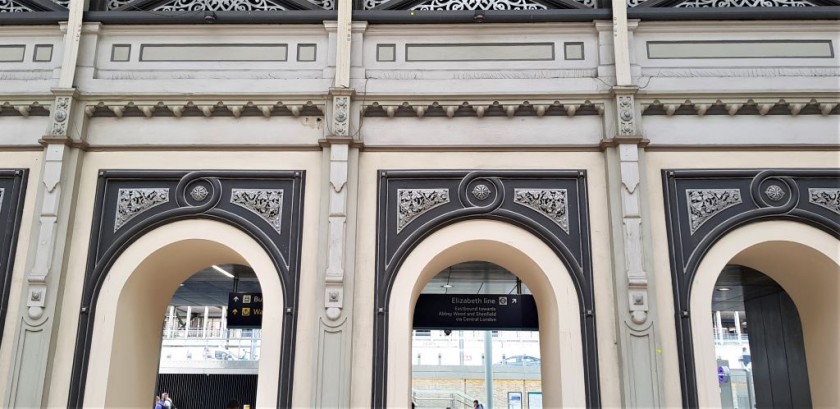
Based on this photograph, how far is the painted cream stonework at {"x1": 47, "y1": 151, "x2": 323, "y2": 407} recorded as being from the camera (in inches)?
305

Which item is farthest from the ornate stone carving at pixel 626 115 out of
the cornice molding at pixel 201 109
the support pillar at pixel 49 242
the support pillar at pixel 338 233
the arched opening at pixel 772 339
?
the support pillar at pixel 49 242

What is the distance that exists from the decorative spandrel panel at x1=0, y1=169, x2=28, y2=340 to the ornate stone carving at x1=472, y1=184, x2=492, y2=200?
18.5 ft

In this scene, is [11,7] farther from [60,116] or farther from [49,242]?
[49,242]

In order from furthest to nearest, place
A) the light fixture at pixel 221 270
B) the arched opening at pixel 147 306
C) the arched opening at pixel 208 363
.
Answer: the arched opening at pixel 208 363 < the light fixture at pixel 221 270 < the arched opening at pixel 147 306

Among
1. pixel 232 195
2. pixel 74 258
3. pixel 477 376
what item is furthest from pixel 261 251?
pixel 477 376

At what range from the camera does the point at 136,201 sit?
8391 mm

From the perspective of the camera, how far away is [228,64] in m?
8.81

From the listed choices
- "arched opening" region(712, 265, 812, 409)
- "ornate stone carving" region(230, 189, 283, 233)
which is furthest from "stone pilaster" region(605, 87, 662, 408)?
"ornate stone carving" region(230, 189, 283, 233)

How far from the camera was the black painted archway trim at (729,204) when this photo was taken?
7984 millimetres

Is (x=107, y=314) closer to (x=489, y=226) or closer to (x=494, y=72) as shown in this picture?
(x=489, y=226)

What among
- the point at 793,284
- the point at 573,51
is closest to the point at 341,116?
the point at 573,51

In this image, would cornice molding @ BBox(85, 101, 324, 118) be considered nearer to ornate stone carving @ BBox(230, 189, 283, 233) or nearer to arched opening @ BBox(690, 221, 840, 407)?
ornate stone carving @ BBox(230, 189, 283, 233)

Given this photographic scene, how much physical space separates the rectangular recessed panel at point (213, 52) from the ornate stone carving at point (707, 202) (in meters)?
5.51

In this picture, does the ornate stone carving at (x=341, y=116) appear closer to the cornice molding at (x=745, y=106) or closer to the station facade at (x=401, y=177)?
the station facade at (x=401, y=177)
